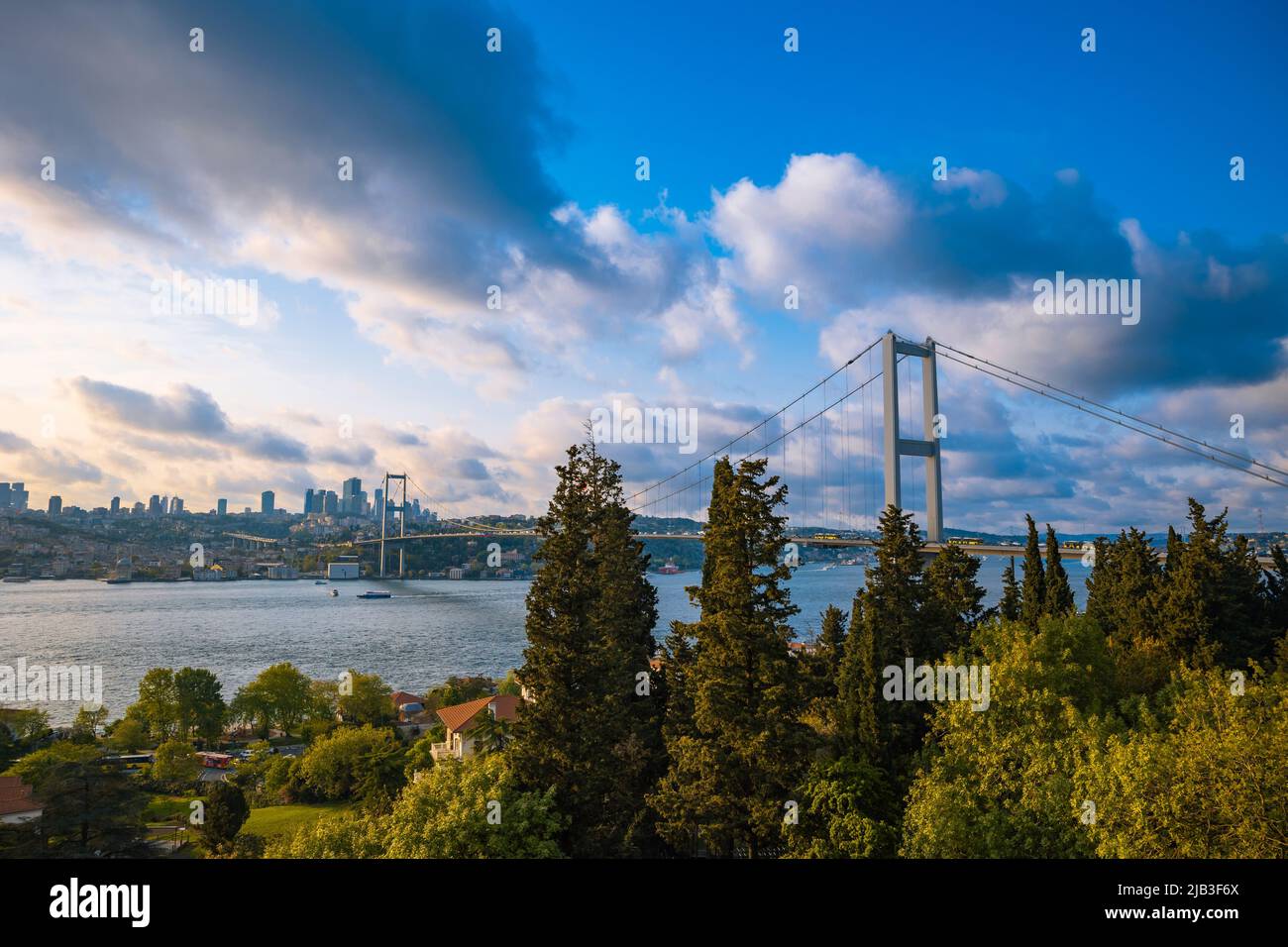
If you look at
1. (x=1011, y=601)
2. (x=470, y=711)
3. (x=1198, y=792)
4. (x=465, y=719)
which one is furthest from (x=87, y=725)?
(x=1198, y=792)

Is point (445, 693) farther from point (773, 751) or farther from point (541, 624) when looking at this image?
point (773, 751)

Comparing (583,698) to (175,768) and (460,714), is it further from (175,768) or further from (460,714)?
(175,768)

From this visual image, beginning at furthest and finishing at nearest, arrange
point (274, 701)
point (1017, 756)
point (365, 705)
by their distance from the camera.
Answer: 1. point (274, 701)
2. point (365, 705)
3. point (1017, 756)

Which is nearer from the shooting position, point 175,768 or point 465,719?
point 175,768

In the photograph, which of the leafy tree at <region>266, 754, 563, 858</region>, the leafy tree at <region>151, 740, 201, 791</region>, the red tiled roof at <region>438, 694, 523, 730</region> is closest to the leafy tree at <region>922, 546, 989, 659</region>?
the leafy tree at <region>266, 754, 563, 858</region>

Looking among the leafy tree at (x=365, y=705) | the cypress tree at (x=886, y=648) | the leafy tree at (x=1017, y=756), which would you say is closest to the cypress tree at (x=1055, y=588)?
the cypress tree at (x=886, y=648)

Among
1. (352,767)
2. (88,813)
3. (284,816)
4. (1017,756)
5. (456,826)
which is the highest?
(1017,756)
